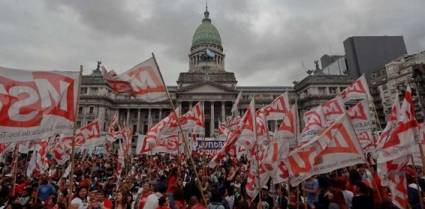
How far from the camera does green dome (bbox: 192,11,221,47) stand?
8000 centimetres

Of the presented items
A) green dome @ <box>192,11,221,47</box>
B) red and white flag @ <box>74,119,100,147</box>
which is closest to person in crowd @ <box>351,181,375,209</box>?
red and white flag @ <box>74,119,100,147</box>

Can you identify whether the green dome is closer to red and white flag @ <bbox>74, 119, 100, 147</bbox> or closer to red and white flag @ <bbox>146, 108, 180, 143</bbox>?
red and white flag @ <bbox>74, 119, 100, 147</bbox>

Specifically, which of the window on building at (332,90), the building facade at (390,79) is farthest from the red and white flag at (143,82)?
the window on building at (332,90)

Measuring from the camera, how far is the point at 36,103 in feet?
18.7

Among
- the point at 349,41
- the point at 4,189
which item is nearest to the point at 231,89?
the point at 349,41

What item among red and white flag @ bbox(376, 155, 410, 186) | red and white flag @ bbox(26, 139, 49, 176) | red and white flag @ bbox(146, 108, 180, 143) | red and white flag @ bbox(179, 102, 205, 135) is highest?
red and white flag @ bbox(179, 102, 205, 135)

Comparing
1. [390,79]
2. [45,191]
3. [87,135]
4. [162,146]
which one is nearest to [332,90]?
[390,79]

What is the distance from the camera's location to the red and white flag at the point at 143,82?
21.6 feet

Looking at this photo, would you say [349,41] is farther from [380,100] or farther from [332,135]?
[332,135]

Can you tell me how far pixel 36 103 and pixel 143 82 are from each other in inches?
87.4

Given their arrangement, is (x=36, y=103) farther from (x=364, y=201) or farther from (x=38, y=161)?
(x=38, y=161)

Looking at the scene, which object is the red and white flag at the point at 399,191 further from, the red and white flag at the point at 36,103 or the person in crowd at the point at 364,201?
the red and white flag at the point at 36,103

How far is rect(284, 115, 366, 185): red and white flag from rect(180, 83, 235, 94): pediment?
54.7 m

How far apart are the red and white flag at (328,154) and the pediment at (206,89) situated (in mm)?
54740
